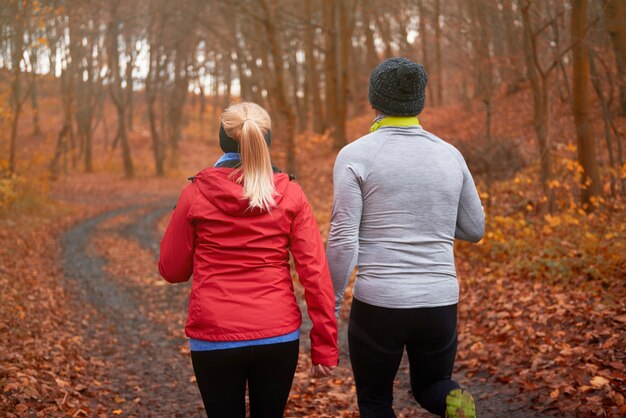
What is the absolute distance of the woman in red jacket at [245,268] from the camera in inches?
119

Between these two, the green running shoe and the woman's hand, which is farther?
the woman's hand

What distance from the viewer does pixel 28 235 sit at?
16.6 metres

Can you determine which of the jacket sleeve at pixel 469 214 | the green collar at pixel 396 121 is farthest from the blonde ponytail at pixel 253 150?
the jacket sleeve at pixel 469 214

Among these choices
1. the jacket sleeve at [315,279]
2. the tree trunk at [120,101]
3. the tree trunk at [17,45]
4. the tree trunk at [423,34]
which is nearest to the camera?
the jacket sleeve at [315,279]

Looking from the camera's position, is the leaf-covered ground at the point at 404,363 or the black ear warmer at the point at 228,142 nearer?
the black ear warmer at the point at 228,142

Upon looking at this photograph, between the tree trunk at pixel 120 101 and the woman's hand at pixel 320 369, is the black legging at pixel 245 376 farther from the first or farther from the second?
the tree trunk at pixel 120 101

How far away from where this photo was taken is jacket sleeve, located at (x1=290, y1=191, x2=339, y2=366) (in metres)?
3.13

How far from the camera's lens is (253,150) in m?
3.10

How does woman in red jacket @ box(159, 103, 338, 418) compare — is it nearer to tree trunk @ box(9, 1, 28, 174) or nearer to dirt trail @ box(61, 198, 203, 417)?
dirt trail @ box(61, 198, 203, 417)

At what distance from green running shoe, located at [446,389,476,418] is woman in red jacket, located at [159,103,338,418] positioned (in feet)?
2.17

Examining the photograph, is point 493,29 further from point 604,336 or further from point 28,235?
point 28,235

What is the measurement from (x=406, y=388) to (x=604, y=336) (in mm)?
2011

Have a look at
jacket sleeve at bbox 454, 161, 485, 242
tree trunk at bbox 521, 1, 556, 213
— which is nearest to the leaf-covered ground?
tree trunk at bbox 521, 1, 556, 213

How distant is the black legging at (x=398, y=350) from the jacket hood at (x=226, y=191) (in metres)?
0.70
